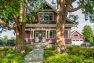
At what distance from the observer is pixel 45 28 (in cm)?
5025

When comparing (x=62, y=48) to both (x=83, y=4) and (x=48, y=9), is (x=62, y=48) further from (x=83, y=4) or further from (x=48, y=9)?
(x=48, y=9)

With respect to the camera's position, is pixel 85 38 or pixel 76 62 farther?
pixel 85 38

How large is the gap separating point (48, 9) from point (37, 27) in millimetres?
3552

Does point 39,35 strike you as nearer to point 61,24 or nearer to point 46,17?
point 46,17

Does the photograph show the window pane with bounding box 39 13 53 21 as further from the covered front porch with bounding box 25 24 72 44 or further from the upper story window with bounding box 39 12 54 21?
the covered front porch with bounding box 25 24 72 44

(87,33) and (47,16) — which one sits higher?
(47,16)

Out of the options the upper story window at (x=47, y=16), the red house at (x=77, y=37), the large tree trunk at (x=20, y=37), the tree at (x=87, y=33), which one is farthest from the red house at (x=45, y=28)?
the red house at (x=77, y=37)

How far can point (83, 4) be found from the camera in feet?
96.5

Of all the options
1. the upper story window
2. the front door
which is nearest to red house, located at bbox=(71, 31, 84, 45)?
the front door

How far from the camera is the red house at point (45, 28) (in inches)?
1956

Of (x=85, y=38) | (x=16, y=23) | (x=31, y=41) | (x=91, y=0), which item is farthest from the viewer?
(x=85, y=38)

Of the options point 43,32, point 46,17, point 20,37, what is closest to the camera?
point 20,37

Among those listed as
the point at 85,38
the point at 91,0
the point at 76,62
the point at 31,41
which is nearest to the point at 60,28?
the point at 91,0

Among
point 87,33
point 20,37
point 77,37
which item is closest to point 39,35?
point 20,37
